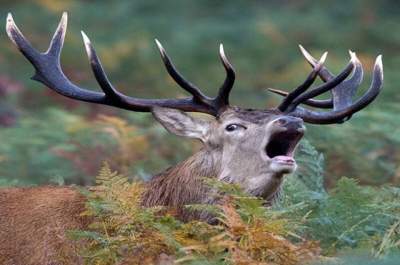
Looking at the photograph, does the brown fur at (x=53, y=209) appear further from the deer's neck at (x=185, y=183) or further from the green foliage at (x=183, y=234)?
the green foliage at (x=183, y=234)

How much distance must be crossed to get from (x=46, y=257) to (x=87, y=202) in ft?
1.73

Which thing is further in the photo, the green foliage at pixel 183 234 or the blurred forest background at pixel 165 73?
the blurred forest background at pixel 165 73

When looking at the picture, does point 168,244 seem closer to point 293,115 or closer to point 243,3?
point 293,115

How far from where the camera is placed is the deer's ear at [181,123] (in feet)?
29.4

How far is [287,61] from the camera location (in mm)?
20812

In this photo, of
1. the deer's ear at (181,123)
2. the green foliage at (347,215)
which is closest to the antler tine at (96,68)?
the deer's ear at (181,123)

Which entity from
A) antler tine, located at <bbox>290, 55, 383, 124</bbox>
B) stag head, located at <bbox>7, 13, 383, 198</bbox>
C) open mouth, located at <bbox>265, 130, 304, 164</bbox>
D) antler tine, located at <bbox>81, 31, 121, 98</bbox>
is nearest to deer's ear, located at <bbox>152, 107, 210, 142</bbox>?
stag head, located at <bbox>7, 13, 383, 198</bbox>

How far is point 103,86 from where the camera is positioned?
347 inches

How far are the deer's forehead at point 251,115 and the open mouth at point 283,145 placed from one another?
0.15 meters

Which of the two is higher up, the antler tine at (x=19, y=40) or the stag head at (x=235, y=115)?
the antler tine at (x=19, y=40)

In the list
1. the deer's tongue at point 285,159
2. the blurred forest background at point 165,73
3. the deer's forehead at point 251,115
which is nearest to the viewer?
the deer's tongue at point 285,159

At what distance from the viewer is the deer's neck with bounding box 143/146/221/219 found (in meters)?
8.66

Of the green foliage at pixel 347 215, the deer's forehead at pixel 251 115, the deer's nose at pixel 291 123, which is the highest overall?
the deer's nose at pixel 291 123

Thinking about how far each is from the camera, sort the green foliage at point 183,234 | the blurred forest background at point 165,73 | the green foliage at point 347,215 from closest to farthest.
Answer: the green foliage at point 183,234 < the green foliage at point 347,215 < the blurred forest background at point 165,73
